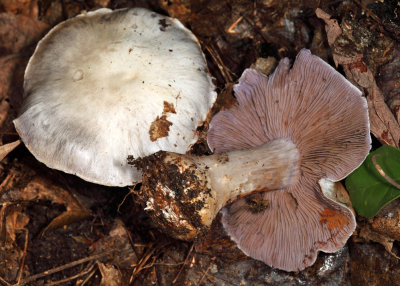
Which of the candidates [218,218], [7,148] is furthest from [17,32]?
[218,218]

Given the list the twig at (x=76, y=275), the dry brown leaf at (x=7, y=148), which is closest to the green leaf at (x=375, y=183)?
the twig at (x=76, y=275)

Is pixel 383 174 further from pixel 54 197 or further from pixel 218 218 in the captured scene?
pixel 54 197

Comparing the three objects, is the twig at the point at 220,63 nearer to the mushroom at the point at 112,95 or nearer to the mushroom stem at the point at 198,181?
the mushroom at the point at 112,95

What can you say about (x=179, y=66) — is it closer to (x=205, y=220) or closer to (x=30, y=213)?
(x=205, y=220)

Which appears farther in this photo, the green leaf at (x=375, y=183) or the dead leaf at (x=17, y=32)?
the dead leaf at (x=17, y=32)

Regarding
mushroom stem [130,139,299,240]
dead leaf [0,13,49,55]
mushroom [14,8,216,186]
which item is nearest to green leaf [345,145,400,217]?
mushroom stem [130,139,299,240]

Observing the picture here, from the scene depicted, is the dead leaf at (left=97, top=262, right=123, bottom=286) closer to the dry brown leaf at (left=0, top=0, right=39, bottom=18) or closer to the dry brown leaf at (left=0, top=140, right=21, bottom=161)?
the dry brown leaf at (left=0, top=140, right=21, bottom=161)
